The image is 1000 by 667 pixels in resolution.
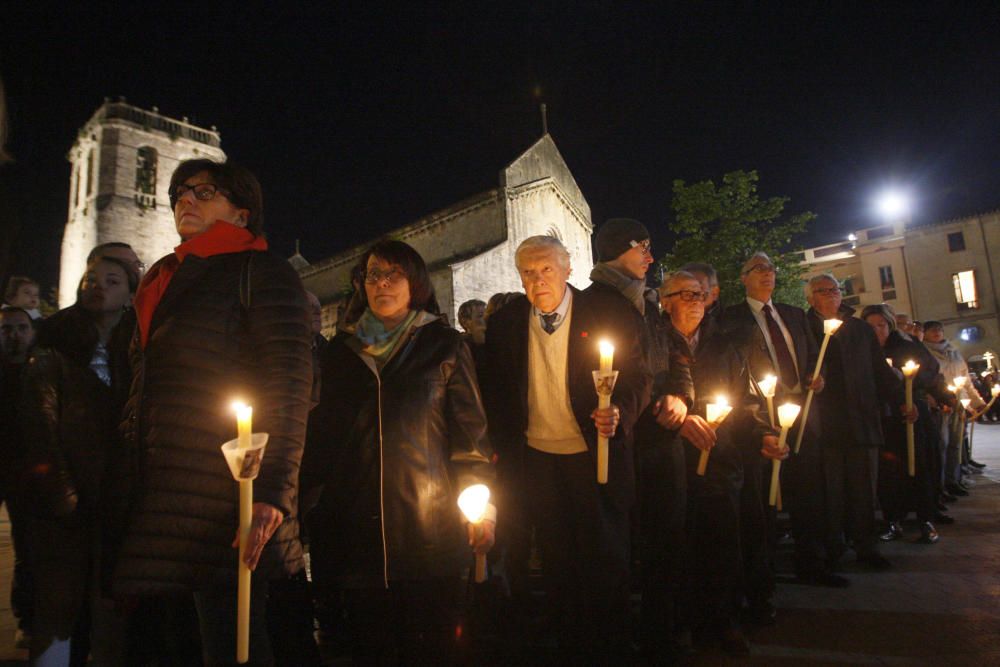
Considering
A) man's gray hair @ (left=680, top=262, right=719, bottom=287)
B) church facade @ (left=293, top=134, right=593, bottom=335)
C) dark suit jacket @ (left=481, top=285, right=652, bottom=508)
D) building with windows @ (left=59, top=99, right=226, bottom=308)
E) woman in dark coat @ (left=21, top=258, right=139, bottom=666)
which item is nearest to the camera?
woman in dark coat @ (left=21, top=258, right=139, bottom=666)

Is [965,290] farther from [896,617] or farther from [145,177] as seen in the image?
[145,177]

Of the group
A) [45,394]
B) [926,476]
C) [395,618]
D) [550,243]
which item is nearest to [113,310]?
[45,394]

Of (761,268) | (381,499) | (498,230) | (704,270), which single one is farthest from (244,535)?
(498,230)

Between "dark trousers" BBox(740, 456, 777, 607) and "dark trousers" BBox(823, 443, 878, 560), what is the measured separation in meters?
1.03

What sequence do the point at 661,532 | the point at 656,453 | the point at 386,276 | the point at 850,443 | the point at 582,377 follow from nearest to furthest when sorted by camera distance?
the point at 386,276 → the point at 582,377 → the point at 661,532 → the point at 656,453 → the point at 850,443

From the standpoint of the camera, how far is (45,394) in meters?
2.34

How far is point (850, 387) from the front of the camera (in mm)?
4699

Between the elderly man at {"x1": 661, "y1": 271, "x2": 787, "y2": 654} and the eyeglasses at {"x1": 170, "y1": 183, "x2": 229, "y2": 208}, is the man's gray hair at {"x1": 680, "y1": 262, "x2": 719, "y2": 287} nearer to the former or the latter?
the elderly man at {"x1": 661, "y1": 271, "x2": 787, "y2": 654}

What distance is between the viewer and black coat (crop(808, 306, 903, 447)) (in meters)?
4.64

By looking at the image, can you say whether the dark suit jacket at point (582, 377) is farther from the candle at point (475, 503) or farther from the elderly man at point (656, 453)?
the candle at point (475, 503)

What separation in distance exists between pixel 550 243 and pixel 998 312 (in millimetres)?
45137

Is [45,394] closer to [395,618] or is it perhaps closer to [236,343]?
[236,343]

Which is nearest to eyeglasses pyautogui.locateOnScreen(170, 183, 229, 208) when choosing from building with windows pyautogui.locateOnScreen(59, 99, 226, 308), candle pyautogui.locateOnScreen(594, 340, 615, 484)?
candle pyautogui.locateOnScreen(594, 340, 615, 484)

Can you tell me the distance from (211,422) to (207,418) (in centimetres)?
2
